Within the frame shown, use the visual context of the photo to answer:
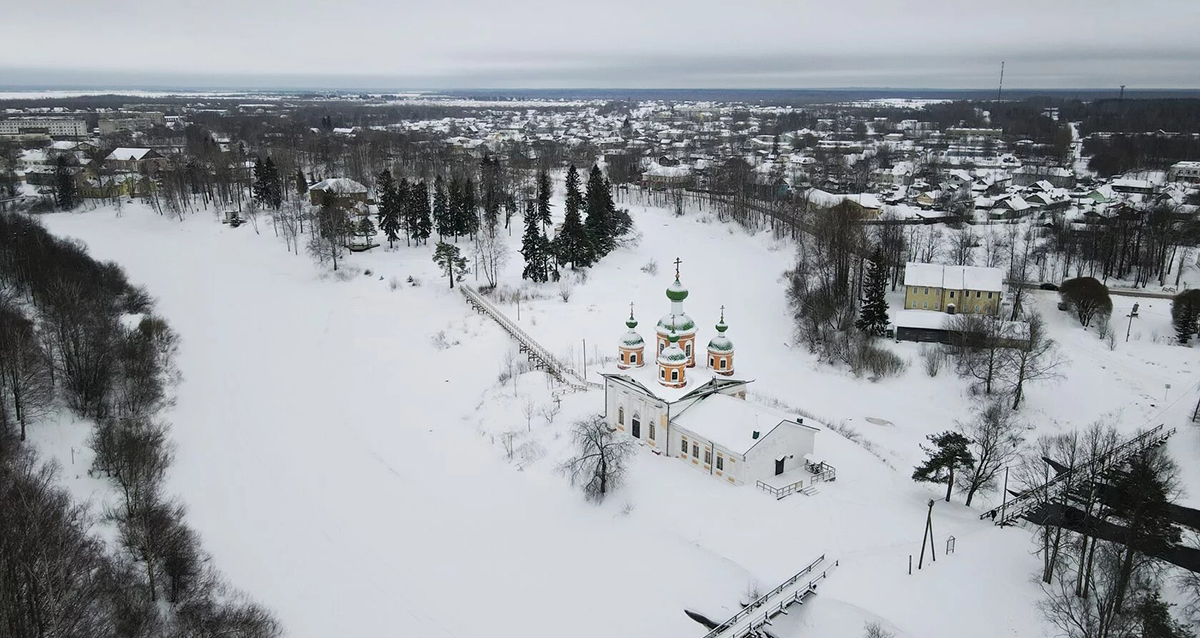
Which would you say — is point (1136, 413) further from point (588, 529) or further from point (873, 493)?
point (588, 529)

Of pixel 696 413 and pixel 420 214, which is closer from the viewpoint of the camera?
pixel 696 413

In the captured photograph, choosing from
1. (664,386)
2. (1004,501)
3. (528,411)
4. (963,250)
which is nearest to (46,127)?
(528,411)

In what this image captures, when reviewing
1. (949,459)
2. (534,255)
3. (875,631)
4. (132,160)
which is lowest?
(875,631)

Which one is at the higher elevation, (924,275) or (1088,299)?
(924,275)

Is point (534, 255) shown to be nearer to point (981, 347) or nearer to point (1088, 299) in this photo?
point (981, 347)

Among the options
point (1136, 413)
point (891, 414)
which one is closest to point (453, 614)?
point (891, 414)

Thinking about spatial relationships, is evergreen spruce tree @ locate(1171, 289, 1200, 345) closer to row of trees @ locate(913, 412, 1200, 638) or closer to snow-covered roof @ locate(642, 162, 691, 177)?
row of trees @ locate(913, 412, 1200, 638)

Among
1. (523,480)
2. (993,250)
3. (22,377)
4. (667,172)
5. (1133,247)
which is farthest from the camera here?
(667,172)

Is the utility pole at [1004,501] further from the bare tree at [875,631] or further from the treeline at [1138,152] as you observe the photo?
the treeline at [1138,152]

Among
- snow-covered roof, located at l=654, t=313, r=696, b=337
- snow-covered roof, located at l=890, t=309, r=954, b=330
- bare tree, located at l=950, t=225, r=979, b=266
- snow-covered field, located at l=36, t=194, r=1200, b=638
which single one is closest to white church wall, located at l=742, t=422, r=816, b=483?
snow-covered field, located at l=36, t=194, r=1200, b=638
